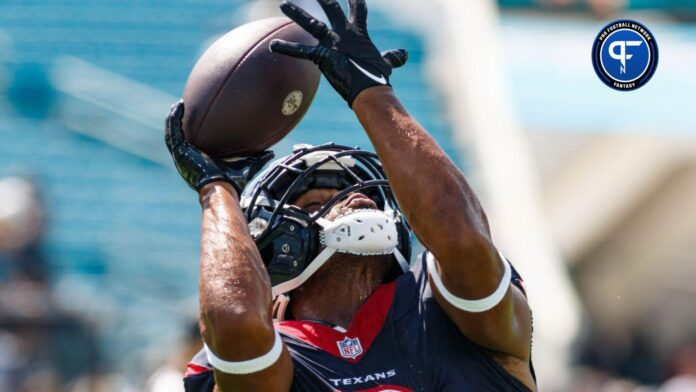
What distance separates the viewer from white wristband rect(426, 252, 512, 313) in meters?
2.79

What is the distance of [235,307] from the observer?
110 inches

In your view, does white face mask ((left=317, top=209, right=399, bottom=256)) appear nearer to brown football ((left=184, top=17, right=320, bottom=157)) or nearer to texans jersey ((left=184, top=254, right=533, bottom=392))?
texans jersey ((left=184, top=254, right=533, bottom=392))

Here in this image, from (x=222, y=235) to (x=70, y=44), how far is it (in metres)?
9.95

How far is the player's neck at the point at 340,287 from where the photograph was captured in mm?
3129

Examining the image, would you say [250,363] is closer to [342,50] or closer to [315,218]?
[315,218]

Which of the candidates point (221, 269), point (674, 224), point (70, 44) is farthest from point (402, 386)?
point (674, 224)

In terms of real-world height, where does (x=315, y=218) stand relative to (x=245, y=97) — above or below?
below

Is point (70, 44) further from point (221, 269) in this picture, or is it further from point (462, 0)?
point (221, 269)

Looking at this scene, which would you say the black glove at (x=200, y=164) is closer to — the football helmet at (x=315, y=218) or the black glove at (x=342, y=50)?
the football helmet at (x=315, y=218)

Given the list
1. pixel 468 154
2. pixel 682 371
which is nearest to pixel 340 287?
pixel 682 371

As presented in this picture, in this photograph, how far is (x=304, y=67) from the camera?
3.26 m

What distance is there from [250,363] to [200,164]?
0.60m

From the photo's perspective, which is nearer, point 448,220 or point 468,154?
point 448,220

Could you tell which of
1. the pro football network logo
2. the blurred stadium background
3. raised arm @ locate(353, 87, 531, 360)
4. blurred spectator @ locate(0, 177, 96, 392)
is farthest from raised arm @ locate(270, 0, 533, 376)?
the blurred stadium background
